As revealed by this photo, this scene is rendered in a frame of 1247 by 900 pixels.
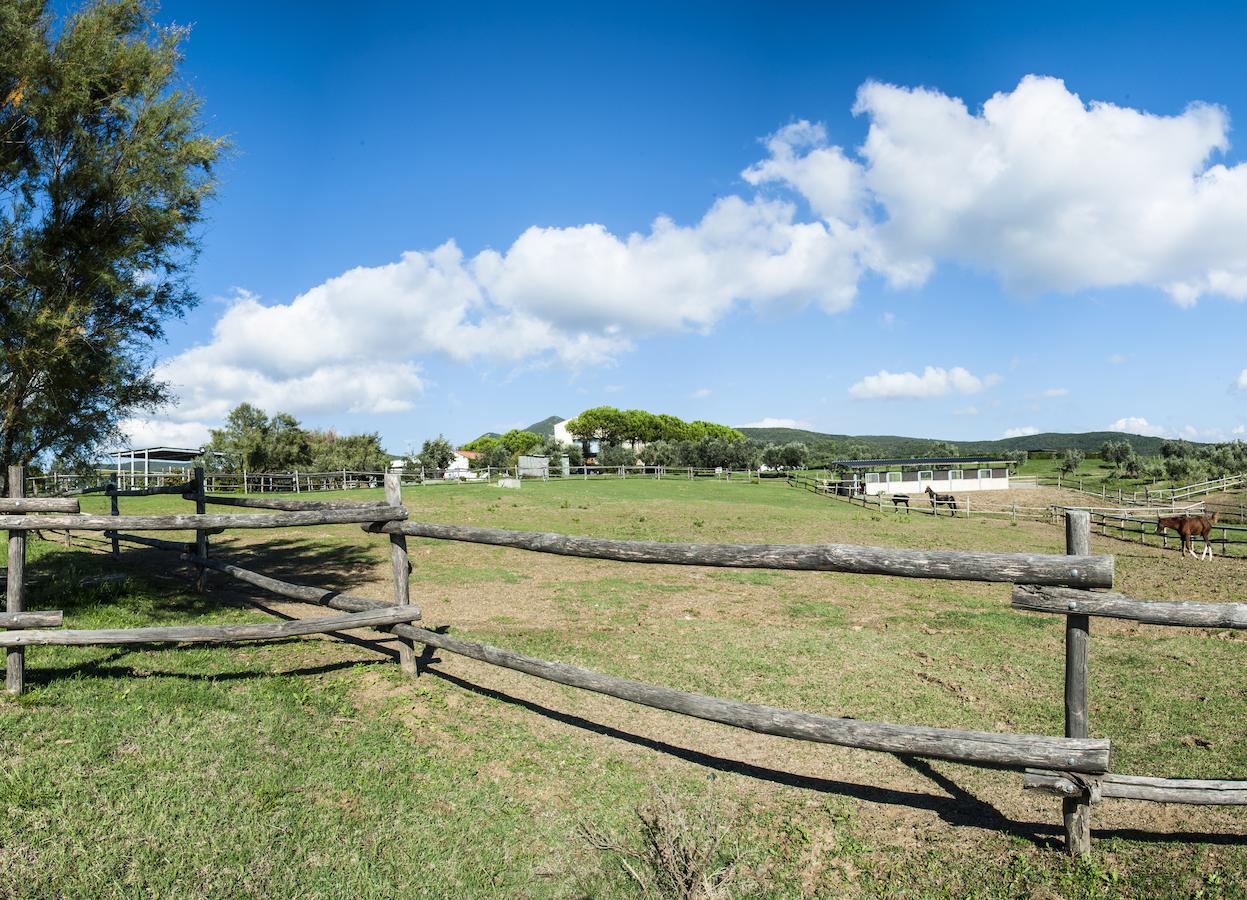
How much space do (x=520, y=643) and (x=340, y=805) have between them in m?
4.02

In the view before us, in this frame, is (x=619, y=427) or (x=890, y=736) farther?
(x=619, y=427)

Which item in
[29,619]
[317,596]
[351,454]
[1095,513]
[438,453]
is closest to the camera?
[29,619]

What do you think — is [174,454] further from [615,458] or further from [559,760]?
[559,760]

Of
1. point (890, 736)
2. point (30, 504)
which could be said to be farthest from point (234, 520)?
point (890, 736)

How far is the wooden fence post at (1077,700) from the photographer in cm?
379

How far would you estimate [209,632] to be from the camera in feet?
20.1

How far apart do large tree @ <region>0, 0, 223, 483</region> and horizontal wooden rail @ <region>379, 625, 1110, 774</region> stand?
8.81m

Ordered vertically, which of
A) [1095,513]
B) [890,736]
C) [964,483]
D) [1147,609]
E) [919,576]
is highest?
[919,576]

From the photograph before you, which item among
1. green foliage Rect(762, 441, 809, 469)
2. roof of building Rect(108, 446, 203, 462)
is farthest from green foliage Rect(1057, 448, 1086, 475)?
roof of building Rect(108, 446, 203, 462)

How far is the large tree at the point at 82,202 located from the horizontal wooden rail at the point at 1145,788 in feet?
36.0

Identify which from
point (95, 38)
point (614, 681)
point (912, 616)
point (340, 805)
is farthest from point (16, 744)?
point (912, 616)

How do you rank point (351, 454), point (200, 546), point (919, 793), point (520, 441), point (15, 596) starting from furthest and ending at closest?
point (520, 441), point (351, 454), point (200, 546), point (15, 596), point (919, 793)

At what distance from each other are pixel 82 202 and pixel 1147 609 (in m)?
12.4

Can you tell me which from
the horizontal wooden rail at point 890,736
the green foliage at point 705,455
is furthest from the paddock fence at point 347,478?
the horizontal wooden rail at point 890,736
